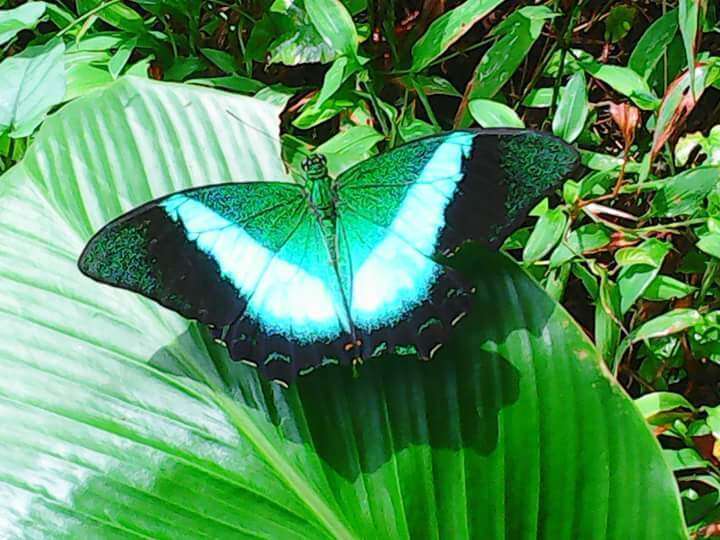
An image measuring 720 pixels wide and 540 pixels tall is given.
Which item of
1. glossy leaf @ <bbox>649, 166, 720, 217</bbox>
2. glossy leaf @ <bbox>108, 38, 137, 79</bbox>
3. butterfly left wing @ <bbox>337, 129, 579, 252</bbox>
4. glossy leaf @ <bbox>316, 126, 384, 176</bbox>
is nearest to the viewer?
butterfly left wing @ <bbox>337, 129, 579, 252</bbox>

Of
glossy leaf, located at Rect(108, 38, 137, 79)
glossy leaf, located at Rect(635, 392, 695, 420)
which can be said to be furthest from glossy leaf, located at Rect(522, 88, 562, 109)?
glossy leaf, located at Rect(108, 38, 137, 79)

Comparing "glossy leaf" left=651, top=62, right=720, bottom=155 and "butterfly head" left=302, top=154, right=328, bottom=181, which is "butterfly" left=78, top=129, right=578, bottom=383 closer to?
"butterfly head" left=302, top=154, right=328, bottom=181

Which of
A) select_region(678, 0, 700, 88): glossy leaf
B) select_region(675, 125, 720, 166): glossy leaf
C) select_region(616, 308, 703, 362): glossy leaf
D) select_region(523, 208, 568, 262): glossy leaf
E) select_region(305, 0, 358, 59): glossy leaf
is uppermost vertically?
select_region(305, 0, 358, 59): glossy leaf

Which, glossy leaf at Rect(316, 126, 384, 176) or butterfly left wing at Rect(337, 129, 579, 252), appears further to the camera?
glossy leaf at Rect(316, 126, 384, 176)

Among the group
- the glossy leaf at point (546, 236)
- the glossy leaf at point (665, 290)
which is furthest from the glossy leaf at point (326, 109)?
the glossy leaf at point (665, 290)

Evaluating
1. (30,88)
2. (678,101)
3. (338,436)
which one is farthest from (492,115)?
(30,88)

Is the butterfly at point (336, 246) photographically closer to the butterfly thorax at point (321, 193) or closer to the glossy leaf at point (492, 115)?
the butterfly thorax at point (321, 193)

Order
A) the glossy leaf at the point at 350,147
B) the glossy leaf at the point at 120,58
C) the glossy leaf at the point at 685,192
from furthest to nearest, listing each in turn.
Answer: the glossy leaf at the point at 120,58, the glossy leaf at the point at 350,147, the glossy leaf at the point at 685,192
